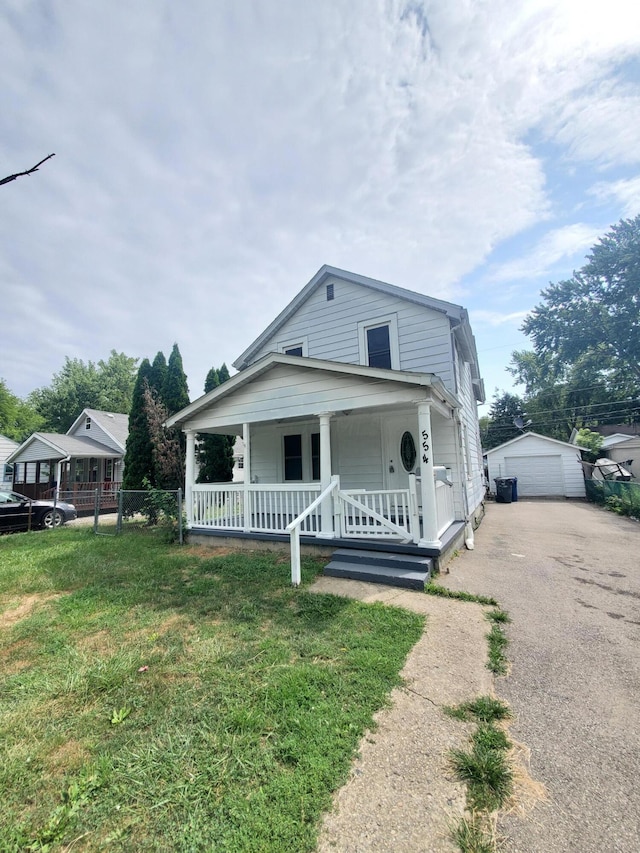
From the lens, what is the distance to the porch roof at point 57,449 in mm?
17219

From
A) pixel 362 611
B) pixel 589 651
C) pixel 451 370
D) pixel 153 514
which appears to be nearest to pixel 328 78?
pixel 451 370

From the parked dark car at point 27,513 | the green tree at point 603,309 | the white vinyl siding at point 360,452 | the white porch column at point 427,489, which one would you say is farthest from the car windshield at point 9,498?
the green tree at point 603,309

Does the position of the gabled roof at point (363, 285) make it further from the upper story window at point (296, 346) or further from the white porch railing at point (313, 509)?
the white porch railing at point (313, 509)

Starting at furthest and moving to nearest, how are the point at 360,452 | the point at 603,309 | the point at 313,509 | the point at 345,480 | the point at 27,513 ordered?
1. the point at 603,309
2. the point at 27,513
3. the point at 345,480
4. the point at 360,452
5. the point at 313,509

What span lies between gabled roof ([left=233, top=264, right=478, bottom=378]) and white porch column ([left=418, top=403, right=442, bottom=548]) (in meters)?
3.35

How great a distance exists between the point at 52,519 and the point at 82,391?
28398mm

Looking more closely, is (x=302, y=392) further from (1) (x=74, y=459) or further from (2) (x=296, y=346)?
(1) (x=74, y=459)

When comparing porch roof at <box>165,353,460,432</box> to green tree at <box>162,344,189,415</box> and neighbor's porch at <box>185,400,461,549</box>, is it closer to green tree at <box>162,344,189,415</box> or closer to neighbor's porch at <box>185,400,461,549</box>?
neighbor's porch at <box>185,400,461,549</box>

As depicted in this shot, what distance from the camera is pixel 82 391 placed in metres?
35.3

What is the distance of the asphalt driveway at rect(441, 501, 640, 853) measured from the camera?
1.71 m

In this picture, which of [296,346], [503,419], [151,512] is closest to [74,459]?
[151,512]

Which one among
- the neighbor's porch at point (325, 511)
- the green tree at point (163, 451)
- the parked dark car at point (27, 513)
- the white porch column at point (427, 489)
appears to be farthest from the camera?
the green tree at point (163, 451)

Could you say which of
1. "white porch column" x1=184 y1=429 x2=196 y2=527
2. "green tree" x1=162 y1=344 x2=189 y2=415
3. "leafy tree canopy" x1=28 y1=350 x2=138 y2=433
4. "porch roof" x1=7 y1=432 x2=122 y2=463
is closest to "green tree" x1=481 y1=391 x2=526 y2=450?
"green tree" x1=162 y1=344 x2=189 y2=415

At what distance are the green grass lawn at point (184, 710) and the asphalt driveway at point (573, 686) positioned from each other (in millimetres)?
994
